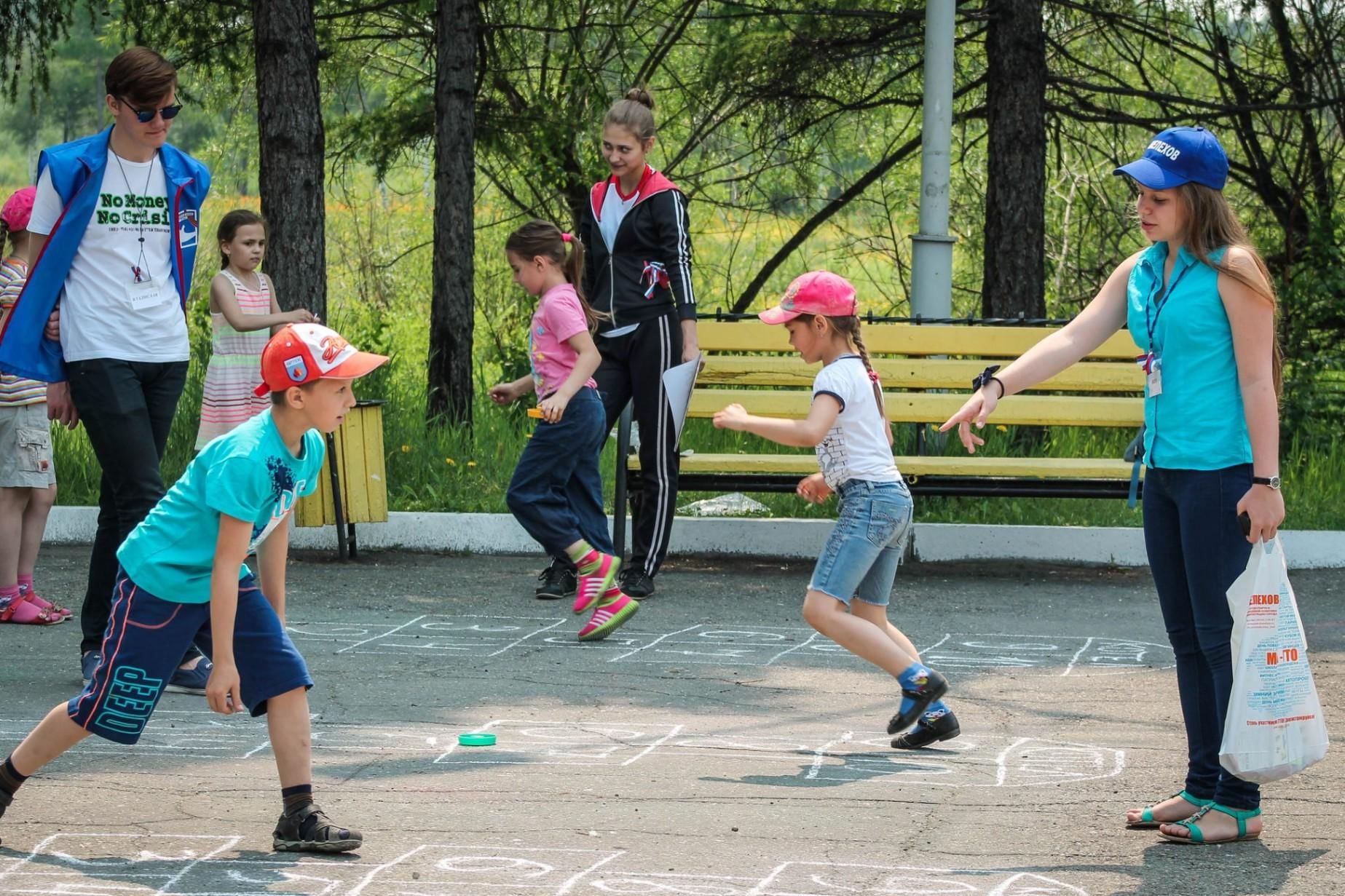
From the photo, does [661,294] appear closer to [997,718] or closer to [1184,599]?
[997,718]

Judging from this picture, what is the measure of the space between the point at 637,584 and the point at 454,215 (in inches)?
186

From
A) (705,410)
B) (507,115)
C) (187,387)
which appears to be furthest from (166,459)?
(507,115)

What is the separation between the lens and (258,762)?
4.74 meters

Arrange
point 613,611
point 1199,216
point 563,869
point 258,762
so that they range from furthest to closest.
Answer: point 613,611 → point 258,762 → point 1199,216 → point 563,869

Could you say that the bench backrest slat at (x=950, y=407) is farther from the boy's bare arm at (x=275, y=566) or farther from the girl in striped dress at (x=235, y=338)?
the boy's bare arm at (x=275, y=566)

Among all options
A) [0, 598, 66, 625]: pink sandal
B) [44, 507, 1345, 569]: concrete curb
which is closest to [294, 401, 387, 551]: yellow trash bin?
[44, 507, 1345, 569]: concrete curb

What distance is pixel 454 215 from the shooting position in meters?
11.7

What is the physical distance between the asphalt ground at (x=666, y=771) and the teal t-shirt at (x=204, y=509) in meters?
0.62

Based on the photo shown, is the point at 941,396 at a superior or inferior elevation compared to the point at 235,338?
inferior

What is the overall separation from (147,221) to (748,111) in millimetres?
7949

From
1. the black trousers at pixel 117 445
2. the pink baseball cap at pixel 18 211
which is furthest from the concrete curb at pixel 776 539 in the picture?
the black trousers at pixel 117 445

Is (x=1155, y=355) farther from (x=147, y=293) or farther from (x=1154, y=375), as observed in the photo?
(x=147, y=293)

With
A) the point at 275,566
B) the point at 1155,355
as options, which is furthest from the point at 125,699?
the point at 1155,355

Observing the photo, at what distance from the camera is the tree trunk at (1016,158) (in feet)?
35.4
